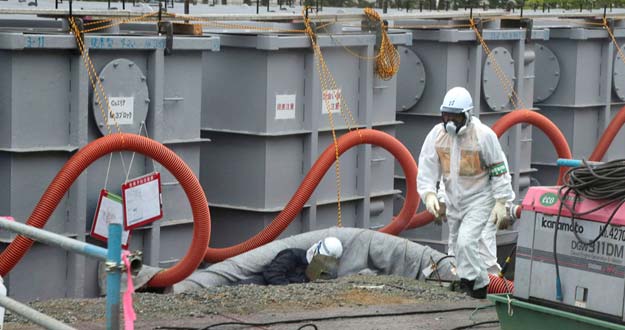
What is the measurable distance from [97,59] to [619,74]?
8577mm

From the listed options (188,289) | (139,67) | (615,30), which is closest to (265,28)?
(139,67)

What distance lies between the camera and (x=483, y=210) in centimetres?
1018

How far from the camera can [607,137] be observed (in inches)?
616

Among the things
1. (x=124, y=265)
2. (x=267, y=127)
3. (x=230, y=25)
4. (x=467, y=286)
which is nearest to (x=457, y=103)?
(x=467, y=286)

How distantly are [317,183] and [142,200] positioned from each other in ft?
6.25

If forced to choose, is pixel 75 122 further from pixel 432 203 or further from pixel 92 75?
pixel 432 203

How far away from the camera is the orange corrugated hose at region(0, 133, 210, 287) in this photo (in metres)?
9.29

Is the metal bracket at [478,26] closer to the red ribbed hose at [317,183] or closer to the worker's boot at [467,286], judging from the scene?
the red ribbed hose at [317,183]

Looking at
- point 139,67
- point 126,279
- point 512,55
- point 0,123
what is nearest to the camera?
point 126,279

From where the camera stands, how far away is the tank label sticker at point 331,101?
1238 centimetres

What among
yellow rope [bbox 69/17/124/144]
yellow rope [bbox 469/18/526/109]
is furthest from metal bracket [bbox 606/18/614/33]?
yellow rope [bbox 69/17/124/144]

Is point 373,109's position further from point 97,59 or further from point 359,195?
point 97,59

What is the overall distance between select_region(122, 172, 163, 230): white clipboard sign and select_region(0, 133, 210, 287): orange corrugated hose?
36 cm

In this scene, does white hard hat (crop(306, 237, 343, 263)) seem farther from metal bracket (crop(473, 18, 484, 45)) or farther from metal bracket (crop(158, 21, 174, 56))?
metal bracket (crop(473, 18, 484, 45))
